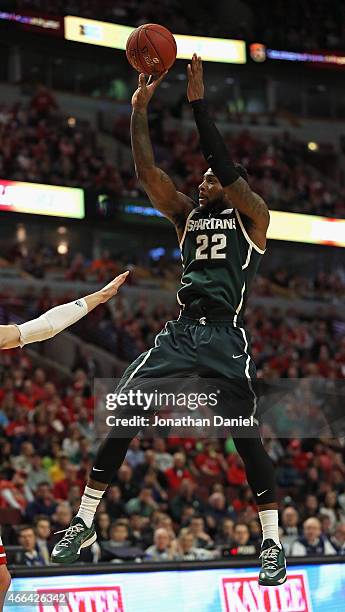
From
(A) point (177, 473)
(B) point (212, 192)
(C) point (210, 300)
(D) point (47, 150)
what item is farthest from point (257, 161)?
(C) point (210, 300)

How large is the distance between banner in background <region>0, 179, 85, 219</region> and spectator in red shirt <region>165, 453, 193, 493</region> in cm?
635

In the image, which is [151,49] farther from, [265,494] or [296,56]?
[296,56]

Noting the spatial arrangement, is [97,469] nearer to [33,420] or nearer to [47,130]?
[33,420]

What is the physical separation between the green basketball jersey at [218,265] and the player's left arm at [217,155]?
0.65 feet

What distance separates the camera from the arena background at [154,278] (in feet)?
30.7

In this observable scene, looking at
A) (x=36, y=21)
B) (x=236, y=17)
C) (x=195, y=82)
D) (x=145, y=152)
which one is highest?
(x=236, y=17)

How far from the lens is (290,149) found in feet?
94.9

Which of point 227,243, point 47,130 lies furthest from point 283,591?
point 47,130

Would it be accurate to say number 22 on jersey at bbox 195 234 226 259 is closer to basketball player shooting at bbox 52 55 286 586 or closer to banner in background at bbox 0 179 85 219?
basketball player shooting at bbox 52 55 286 586

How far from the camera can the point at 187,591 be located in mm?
7535

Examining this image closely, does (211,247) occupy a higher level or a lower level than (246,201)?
lower

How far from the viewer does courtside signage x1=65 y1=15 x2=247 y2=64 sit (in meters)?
23.4

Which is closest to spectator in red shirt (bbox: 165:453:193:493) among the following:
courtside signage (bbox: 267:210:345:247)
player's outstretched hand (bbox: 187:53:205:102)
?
courtside signage (bbox: 267:210:345:247)

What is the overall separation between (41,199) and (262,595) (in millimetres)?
11886
